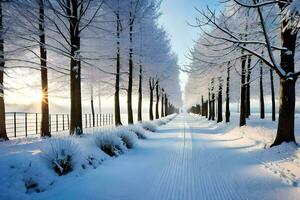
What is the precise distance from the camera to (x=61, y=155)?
22.5ft

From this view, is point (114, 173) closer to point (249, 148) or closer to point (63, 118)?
point (249, 148)

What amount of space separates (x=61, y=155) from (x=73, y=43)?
7724 mm

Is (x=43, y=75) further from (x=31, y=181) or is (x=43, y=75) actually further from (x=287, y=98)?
(x=287, y=98)

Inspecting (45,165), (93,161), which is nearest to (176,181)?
(93,161)

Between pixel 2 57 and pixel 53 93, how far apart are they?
226 inches

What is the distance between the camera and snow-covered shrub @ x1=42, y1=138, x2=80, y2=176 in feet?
21.4

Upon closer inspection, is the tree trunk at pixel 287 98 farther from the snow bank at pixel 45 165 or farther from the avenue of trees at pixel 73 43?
the avenue of trees at pixel 73 43

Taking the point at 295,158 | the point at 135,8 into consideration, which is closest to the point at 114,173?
the point at 295,158

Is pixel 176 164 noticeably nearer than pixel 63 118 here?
Yes

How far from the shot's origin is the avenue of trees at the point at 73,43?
12688 millimetres

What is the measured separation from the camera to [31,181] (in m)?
5.48

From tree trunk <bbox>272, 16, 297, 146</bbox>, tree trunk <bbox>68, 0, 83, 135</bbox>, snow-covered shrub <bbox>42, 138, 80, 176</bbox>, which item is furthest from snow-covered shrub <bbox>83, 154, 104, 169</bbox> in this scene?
tree trunk <bbox>272, 16, 297, 146</bbox>

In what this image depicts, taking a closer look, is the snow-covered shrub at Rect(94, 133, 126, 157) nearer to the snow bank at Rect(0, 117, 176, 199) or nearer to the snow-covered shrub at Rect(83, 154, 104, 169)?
the snow bank at Rect(0, 117, 176, 199)

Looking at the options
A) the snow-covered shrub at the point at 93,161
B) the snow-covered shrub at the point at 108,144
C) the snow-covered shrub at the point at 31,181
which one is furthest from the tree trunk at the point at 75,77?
the snow-covered shrub at the point at 31,181
